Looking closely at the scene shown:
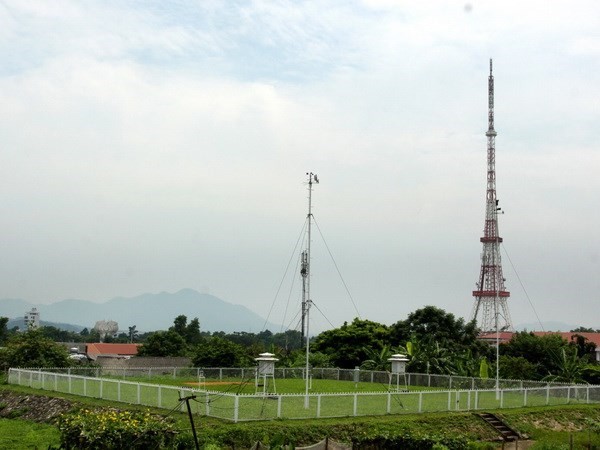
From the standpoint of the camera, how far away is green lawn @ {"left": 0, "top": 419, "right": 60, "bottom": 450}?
82.7 feet

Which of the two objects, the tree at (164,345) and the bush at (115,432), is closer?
the bush at (115,432)

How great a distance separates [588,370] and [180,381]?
2453 cm

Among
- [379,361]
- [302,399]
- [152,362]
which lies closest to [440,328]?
[379,361]

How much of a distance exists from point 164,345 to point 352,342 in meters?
22.3

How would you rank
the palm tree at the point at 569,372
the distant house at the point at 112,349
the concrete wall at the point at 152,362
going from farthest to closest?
the distant house at the point at 112,349 → the concrete wall at the point at 152,362 → the palm tree at the point at 569,372

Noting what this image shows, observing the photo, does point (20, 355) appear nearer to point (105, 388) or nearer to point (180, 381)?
point (180, 381)

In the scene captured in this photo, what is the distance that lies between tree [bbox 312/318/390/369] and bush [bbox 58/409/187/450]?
1361 inches

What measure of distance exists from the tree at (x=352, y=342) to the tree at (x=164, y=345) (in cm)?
1781

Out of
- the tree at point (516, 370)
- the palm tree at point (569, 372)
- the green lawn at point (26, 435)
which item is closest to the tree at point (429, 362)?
the tree at point (516, 370)

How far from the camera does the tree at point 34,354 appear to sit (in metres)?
45.1

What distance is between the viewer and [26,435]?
89.3 ft

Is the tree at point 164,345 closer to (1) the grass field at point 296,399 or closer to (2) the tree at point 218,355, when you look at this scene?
(2) the tree at point 218,355

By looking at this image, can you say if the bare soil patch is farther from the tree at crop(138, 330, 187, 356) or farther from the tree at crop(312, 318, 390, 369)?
the tree at crop(138, 330, 187, 356)

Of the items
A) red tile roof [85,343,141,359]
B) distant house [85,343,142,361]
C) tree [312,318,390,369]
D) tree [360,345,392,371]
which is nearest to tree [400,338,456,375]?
tree [360,345,392,371]
